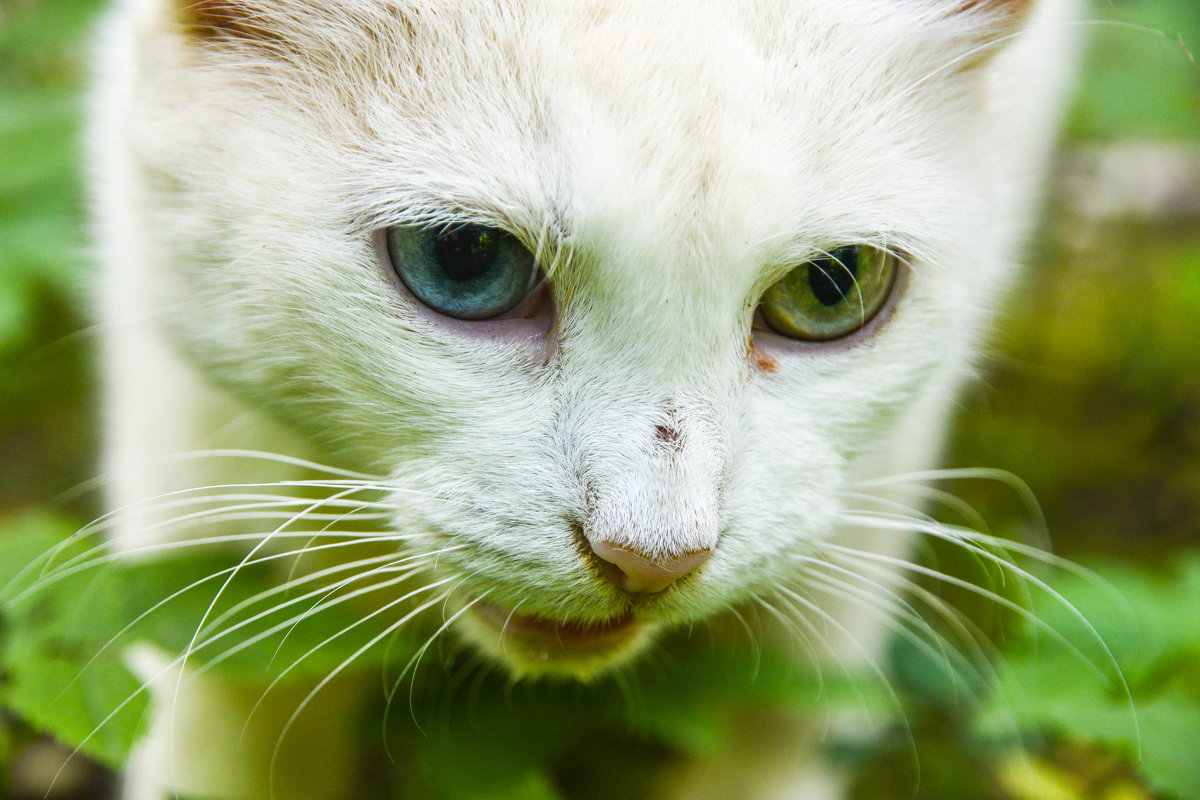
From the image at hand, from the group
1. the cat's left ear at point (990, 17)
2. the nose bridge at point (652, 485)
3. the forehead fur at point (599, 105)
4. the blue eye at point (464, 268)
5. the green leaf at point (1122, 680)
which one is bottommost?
the green leaf at point (1122, 680)

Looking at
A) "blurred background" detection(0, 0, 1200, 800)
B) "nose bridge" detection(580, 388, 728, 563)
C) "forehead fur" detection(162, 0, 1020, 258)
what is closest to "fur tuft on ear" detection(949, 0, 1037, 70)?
"forehead fur" detection(162, 0, 1020, 258)

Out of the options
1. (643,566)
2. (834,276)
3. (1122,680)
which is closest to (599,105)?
(834,276)

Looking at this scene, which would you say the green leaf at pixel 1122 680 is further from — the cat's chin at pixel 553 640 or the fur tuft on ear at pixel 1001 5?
the fur tuft on ear at pixel 1001 5

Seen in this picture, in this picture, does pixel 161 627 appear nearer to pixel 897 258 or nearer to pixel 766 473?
pixel 766 473

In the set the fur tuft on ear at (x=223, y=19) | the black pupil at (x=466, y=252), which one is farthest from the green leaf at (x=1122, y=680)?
the fur tuft on ear at (x=223, y=19)

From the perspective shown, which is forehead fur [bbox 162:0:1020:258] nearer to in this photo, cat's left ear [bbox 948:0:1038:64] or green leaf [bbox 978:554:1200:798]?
cat's left ear [bbox 948:0:1038:64]

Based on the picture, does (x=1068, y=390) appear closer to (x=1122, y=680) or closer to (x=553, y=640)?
(x=1122, y=680)

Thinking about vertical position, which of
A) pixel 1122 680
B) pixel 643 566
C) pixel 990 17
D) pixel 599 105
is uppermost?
pixel 990 17
